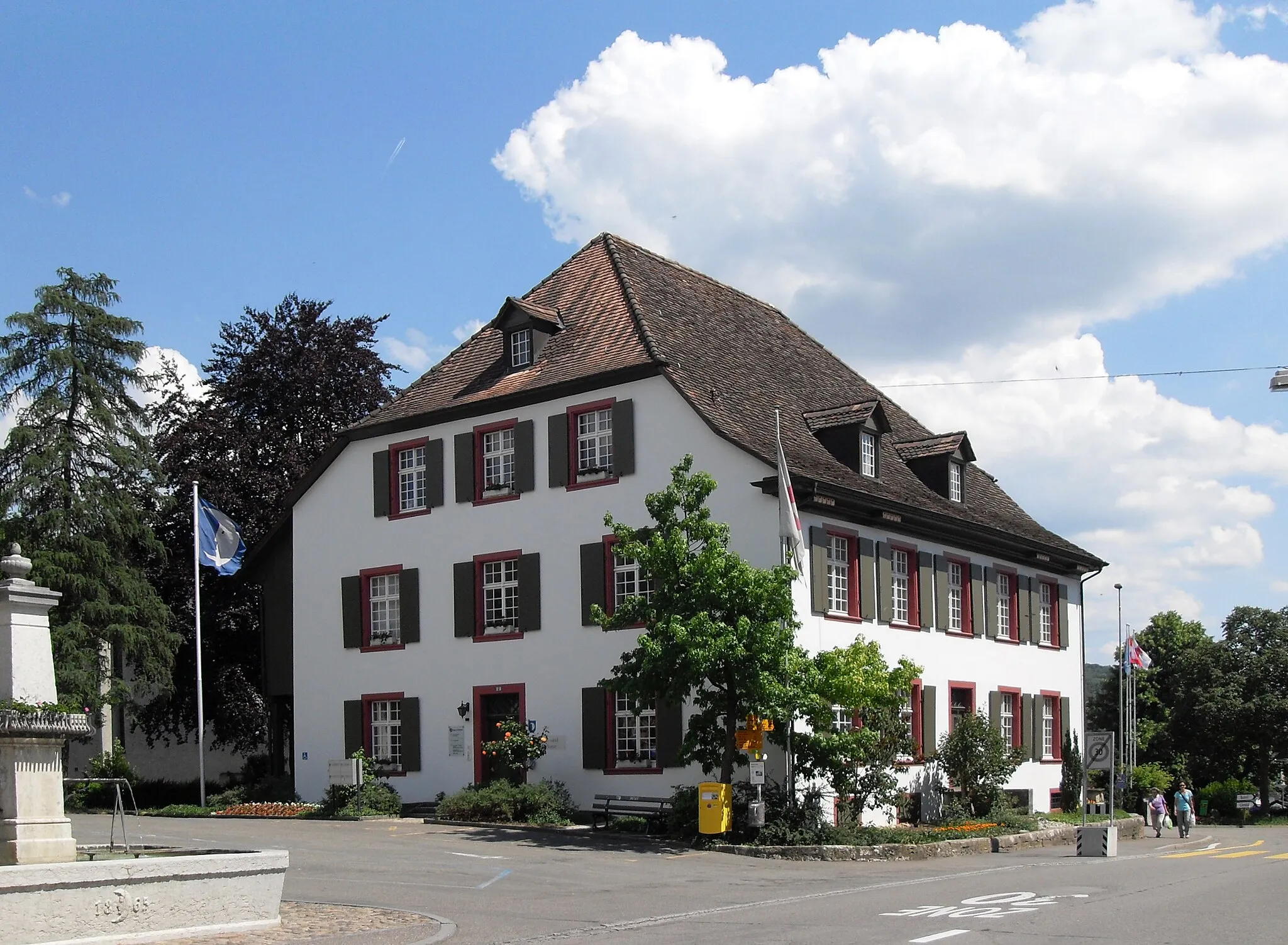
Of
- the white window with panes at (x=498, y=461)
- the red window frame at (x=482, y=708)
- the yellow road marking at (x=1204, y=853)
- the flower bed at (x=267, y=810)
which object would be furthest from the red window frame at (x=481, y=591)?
the yellow road marking at (x=1204, y=853)

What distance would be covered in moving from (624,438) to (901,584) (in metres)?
6.69

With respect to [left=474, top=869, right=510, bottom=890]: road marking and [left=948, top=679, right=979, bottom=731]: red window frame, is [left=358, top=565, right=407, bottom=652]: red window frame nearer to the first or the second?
→ [left=948, top=679, right=979, bottom=731]: red window frame

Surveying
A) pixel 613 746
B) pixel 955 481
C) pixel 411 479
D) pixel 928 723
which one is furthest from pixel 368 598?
pixel 955 481

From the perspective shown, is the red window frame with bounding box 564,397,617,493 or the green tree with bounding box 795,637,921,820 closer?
the green tree with bounding box 795,637,921,820

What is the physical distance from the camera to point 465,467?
104 ft

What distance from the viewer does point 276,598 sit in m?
36.5

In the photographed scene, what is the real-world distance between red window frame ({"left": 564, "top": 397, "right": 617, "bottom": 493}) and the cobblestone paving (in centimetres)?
1444

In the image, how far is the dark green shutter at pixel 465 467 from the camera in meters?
31.6

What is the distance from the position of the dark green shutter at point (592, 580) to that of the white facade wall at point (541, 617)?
0.55 ft

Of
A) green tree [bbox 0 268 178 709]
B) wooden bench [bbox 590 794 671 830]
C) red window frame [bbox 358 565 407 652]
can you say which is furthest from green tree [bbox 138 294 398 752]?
wooden bench [bbox 590 794 671 830]

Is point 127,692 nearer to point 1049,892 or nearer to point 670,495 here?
point 670,495

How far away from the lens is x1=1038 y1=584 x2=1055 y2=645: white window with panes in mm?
37281

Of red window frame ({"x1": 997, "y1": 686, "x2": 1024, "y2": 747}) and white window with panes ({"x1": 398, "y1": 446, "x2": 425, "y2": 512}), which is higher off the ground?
white window with panes ({"x1": 398, "y1": 446, "x2": 425, "y2": 512})

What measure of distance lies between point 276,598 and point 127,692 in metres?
5.43
